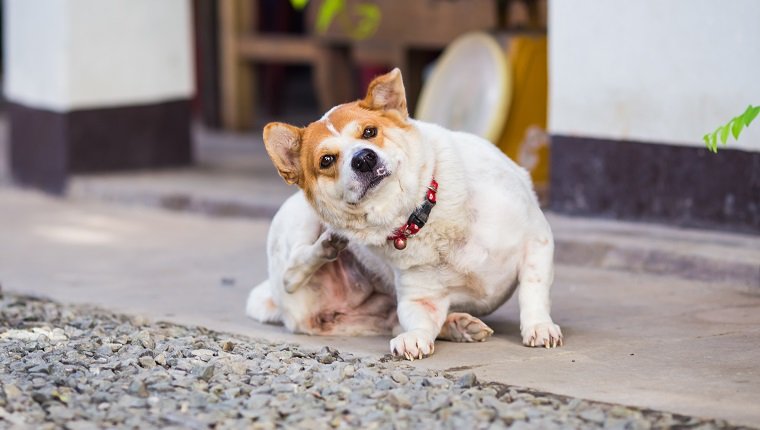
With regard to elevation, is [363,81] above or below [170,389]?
above

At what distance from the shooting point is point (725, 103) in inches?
229

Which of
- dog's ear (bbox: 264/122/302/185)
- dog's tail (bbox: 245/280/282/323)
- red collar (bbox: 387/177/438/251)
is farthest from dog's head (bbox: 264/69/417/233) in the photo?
dog's tail (bbox: 245/280/282/323)

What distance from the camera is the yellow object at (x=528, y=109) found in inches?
288

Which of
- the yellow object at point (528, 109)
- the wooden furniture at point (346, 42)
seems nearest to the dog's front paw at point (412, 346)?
the yellow object at point (528, 109)

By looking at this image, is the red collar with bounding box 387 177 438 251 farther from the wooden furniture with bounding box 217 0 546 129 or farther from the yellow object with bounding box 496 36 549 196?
the wooden furniture with bounding box 217 0 546 129

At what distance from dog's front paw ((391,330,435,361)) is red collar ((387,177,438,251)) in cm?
31

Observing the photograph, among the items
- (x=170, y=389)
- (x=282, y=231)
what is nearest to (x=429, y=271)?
(x=282, y=231)

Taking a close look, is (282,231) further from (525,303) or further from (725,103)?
(725,103)

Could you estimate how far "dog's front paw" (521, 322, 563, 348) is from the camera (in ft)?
14.3

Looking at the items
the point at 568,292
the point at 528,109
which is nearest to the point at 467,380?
the point at 568,292

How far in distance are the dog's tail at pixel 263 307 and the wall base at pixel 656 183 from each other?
2018 mm

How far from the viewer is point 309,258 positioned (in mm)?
4664

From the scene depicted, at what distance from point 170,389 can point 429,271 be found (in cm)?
107

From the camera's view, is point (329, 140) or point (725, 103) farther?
point (725, 103)
